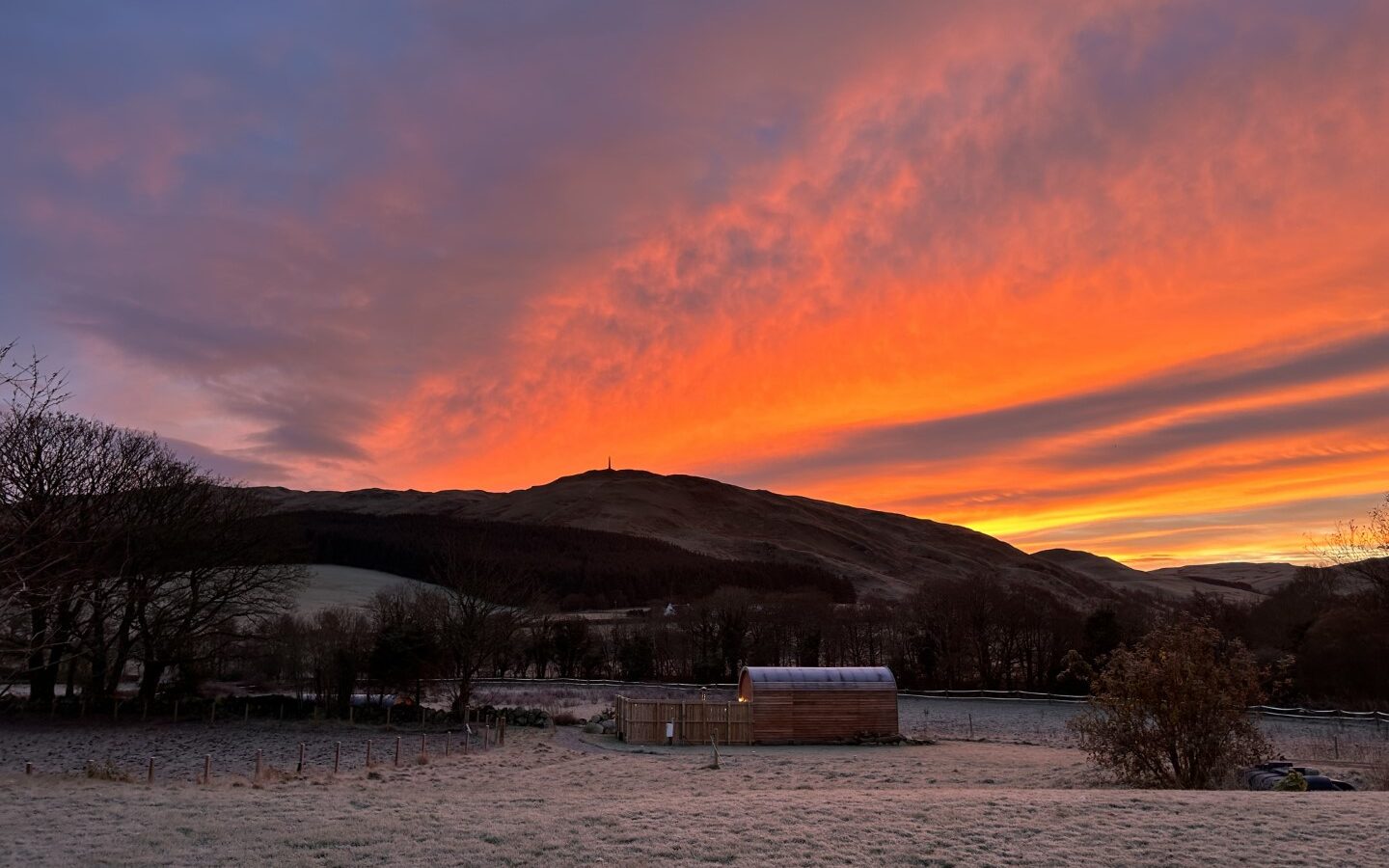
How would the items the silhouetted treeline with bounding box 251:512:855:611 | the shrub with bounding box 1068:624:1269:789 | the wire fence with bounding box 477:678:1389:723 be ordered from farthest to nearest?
the silhouetted treeline with bounding box 251:512:855:611, the wire fence with bounding box 477:678:1389:723, the shrub with bounding box 1068:624:1269:789

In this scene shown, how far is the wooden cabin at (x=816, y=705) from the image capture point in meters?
36.0

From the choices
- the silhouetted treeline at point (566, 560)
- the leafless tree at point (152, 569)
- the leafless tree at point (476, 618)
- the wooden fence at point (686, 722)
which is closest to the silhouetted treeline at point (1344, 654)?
the wooden fence at point (686, 722)

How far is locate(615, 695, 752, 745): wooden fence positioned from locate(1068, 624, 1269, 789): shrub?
16.4 metres

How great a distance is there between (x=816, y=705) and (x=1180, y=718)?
17.6 m

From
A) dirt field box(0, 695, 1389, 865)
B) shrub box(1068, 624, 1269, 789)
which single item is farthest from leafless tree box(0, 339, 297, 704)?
shrub box(1068, 624, 1269, 789)

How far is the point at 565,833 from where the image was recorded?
13.9m

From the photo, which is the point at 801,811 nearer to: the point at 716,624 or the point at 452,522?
the point at 716,624

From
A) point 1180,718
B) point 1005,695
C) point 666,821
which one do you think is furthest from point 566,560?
point 666,821

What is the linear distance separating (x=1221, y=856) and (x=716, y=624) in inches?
2318

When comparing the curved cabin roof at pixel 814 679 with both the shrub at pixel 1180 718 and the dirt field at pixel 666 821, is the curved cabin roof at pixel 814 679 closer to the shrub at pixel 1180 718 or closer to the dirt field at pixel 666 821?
the dirt field at pixel 666 821

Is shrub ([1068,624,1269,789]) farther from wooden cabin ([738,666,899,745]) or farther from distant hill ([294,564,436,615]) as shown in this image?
distant hill ([294,564,436,615])

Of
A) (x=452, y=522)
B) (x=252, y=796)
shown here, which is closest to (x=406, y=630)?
(x=252, y=796)

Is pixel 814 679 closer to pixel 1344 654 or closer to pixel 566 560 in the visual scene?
pixel 1344 654

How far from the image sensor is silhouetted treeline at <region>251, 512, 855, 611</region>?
134875 millimetres
